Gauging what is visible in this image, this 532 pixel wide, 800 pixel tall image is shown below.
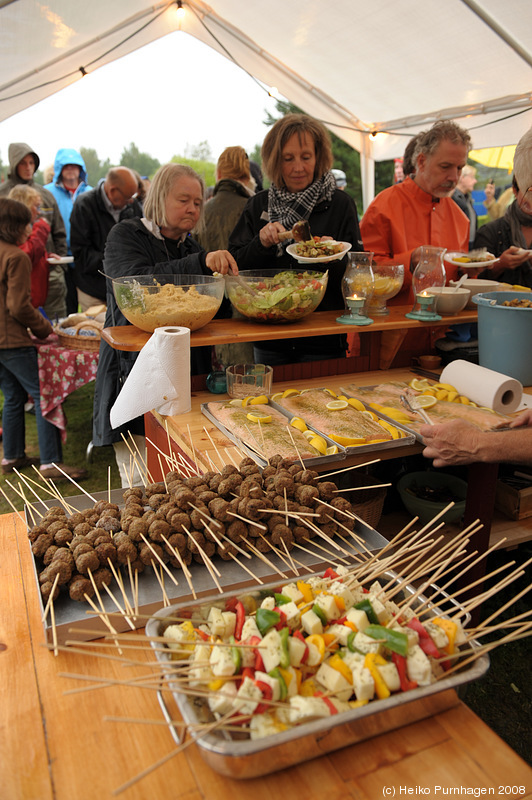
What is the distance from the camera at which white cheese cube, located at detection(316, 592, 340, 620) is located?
1275mm

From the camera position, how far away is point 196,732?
3.26ft

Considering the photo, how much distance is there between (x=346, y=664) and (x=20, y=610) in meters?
0.91

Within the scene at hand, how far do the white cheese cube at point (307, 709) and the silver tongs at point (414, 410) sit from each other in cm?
157

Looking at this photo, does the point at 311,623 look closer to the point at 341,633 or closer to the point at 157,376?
the point at 341,633

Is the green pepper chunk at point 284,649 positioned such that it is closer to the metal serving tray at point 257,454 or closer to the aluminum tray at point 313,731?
the aluminum tray at point 313,731

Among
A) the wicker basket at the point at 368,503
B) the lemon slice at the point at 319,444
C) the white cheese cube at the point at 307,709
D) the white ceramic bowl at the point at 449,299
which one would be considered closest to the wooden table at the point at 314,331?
the white ceramic bowl at the point at 449,299

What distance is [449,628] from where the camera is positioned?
1.23m

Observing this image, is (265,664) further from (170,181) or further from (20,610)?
(170,181)

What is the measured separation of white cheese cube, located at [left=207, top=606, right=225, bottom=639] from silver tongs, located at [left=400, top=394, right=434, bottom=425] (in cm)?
146

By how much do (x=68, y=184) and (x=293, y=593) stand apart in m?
7.74

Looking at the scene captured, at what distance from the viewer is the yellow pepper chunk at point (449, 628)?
121cm

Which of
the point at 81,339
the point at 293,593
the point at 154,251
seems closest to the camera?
the point at 293,593

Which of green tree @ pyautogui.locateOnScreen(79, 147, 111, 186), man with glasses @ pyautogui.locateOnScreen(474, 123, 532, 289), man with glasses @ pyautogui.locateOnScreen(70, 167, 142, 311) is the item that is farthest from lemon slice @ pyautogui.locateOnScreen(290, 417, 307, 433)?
green tree @ pyautogui.locateOnScreen(79, 147, 111, 186)

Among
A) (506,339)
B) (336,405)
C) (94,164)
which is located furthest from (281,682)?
(94,164)
